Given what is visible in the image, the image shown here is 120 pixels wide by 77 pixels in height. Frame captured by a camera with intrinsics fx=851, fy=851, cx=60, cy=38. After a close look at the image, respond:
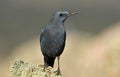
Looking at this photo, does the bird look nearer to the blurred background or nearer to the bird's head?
the bird's head

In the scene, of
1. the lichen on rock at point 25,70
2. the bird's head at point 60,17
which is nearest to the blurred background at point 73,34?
the bird's head at point 60,17

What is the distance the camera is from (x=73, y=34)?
2242 cm

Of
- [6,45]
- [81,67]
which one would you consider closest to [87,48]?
[81,67]

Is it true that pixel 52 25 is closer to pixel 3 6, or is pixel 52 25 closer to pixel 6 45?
pixel 6 45

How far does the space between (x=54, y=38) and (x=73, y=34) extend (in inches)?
303

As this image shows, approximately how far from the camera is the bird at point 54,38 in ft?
48.3

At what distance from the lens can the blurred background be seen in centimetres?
1905

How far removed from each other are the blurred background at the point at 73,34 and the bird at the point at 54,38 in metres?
3.65

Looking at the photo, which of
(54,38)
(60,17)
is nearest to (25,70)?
(54,38)

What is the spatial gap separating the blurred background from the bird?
3650 millimetres

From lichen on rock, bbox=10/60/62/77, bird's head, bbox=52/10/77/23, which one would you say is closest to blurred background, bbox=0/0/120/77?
bird's head, bbox=52/10/77/23

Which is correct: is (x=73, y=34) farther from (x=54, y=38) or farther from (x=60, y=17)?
(x=54, y=38)

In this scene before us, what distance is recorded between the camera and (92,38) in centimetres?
2191

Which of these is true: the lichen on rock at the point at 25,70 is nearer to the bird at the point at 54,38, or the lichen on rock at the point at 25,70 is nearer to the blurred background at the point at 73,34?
the bird at the point at 54,38
